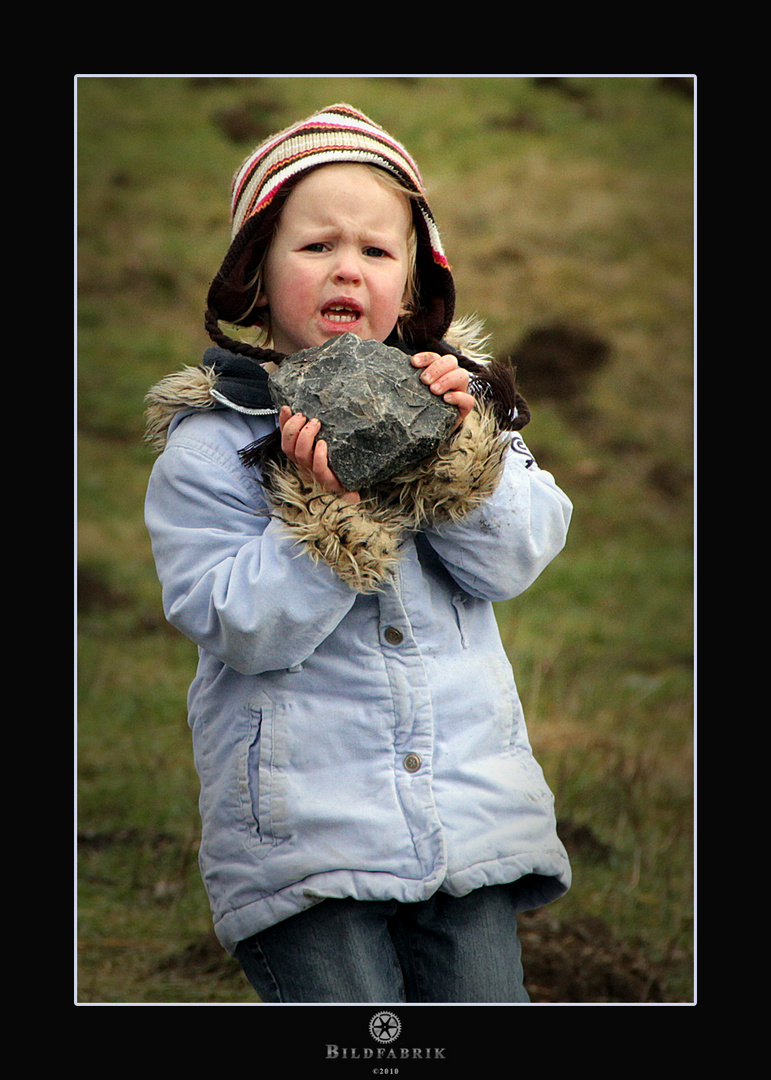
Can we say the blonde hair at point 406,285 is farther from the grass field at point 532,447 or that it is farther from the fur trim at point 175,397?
the grass field at point 532,447

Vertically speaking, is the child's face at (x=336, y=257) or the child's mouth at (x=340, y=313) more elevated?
the child's face at (x=336, y=257)

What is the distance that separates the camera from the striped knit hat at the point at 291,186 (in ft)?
7.02

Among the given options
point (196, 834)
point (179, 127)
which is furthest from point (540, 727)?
point (179, 127)

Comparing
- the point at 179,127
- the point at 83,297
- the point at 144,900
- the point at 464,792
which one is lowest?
the point at 144,900

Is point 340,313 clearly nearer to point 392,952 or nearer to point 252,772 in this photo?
point 252,772

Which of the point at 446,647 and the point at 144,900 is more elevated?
the point at 446,647

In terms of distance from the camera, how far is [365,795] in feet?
6.59

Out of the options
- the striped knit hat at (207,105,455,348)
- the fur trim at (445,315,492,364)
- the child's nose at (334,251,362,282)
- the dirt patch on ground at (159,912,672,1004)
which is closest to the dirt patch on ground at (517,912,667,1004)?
the dirt patch on ground at (159,912,672,1004)

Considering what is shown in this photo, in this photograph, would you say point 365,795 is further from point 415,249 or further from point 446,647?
point 415,249

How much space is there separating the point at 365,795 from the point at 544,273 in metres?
4.06

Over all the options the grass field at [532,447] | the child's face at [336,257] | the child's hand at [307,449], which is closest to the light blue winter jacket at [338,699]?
the child's hand at [307,449]

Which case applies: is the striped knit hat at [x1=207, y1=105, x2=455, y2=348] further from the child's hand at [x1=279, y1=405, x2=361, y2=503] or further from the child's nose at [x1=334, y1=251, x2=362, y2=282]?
the child's hand at [x1=279, y1=405, x2=361, y2=503]

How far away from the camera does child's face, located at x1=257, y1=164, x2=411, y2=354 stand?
2.12 metres

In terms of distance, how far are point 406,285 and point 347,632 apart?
0.79 metres
